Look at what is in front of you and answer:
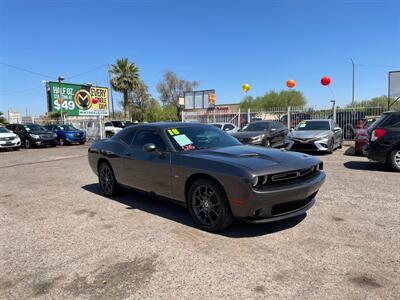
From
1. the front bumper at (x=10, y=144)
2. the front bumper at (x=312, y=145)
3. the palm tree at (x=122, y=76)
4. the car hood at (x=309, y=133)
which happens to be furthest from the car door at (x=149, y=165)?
the palm tree at (x=122, y=76)

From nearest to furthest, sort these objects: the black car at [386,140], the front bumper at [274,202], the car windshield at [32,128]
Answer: the front bumper at [274,202] < the black car at [386,140] < the car windshield at [32,128]

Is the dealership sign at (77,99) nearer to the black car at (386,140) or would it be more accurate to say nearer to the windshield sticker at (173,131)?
the black car at (386,140)

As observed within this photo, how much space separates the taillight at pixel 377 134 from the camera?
822 cm

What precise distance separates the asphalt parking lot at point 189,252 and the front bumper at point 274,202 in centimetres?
31

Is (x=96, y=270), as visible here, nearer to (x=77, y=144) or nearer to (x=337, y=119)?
(x=337, y=119)

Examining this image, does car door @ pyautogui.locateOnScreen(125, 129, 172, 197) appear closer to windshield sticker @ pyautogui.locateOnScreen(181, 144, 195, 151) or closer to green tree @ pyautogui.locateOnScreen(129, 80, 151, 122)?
windshield sticker @ pyautogui.locateOnScreen(181, 144, 195, 151)

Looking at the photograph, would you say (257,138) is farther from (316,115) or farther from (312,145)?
(316,115)

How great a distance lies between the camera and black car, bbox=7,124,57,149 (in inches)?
805

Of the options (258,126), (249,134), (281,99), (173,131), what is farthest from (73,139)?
(281,99)

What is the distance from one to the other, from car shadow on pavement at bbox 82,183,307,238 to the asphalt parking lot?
2 cm

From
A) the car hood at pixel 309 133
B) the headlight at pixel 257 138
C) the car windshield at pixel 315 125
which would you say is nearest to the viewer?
the car hood at pixel 309 133

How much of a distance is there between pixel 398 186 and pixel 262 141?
620cm

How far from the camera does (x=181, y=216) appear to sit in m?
4.95

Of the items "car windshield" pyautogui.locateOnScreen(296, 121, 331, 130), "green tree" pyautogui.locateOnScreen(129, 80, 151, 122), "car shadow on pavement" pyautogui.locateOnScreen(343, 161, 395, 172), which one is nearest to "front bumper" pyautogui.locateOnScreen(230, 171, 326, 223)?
"car shadow on pavement" pyautogui.locateOnScreen(343, 161, 395, 172)
